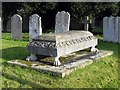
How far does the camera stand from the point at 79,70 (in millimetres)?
7941

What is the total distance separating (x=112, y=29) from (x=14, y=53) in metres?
6.29

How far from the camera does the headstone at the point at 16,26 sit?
13.7 m

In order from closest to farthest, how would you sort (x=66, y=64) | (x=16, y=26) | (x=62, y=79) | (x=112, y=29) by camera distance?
(x=62, y=79) → (x=66, y=64) → (x=16, y=26) → (x=112, y=29)

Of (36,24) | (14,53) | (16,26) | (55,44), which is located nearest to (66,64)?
(55,44)

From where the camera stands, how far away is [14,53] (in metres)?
9.86

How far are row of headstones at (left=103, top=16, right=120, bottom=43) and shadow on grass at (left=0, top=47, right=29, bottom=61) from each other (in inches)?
215

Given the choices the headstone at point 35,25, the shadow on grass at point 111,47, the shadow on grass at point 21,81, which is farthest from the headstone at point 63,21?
the shadow on grass at point 21,81

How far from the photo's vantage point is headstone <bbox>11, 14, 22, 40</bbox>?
1374 centimetres

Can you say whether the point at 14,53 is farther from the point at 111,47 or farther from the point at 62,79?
the point at 111,47

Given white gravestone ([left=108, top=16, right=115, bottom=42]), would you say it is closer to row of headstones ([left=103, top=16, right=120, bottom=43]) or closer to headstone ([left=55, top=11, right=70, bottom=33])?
row of headstones ([left=103, top=16, right=120, bottom=43])

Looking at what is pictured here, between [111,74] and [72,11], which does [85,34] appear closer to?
[111,74]

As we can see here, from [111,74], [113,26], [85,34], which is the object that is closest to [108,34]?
[113,26]

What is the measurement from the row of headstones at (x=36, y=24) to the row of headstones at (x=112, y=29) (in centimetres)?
238

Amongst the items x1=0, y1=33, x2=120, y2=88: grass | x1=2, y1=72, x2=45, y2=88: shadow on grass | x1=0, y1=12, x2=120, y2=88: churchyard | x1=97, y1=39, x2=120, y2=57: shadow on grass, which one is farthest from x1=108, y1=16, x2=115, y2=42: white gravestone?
x1=2, y1=72, x2=45, y2=88: shadow on grass
